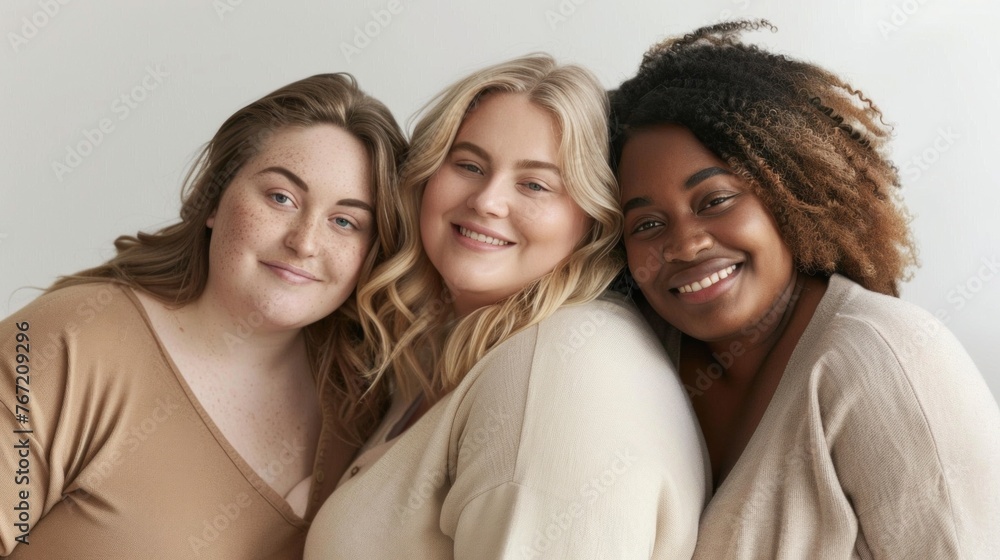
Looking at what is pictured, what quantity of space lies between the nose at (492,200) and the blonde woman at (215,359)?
0.28m

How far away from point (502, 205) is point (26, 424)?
1067 mm

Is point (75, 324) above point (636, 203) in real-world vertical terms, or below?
below

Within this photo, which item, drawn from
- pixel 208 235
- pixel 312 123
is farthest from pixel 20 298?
pixel 312 123

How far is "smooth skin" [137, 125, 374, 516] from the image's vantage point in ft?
6.61

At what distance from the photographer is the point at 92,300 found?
203 cm

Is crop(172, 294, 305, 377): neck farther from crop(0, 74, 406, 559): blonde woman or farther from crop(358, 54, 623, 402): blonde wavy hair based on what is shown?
crop(358, 54, 623, 402): blonde wavy hair

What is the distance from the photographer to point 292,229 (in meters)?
2.01

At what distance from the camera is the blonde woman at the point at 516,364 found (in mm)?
1566

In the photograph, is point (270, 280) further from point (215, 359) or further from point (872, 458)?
point (872, 458)

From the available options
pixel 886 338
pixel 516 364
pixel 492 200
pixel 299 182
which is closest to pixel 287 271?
pixel 299 182

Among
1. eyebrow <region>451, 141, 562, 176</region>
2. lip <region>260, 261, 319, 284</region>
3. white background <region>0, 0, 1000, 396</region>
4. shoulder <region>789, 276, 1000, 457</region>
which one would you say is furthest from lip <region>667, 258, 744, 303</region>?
white background <region>0, 0, 1000, 396</region>

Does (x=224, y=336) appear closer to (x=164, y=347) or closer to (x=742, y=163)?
(x=164, y=347)

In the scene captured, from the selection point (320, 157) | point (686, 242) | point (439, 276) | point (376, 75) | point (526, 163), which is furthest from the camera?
point (376, 75)

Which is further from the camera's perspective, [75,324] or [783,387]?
[75,324]
